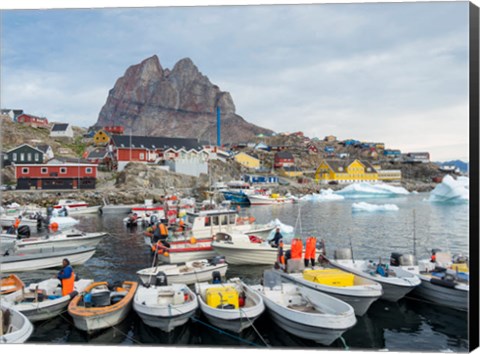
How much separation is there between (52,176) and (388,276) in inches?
1134

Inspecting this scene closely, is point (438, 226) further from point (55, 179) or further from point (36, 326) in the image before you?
point (55, 179)

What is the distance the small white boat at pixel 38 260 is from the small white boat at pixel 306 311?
749cm

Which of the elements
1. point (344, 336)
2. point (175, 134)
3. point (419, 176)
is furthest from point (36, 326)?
point (175, 134)

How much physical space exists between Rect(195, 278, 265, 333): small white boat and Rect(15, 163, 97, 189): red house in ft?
87.3

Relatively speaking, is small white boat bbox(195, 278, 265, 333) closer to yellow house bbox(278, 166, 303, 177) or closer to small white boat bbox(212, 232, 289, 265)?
small white boat bbox(212, 232, 289, 265)

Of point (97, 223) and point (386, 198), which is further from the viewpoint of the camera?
point (386, 198)

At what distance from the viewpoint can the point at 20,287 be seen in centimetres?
910

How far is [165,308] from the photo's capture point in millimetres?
7727

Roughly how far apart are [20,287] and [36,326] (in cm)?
127

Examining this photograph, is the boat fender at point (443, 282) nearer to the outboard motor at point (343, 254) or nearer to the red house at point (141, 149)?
the outboard motor at point (343, 254)

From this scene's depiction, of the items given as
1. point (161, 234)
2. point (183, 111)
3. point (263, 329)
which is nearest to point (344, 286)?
point (263, 329)

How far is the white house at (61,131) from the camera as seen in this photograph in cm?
6244

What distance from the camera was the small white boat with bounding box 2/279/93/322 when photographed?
8.23 metres

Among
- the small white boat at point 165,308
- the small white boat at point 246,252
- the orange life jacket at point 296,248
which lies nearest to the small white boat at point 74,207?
the small white boat at point 246,252
